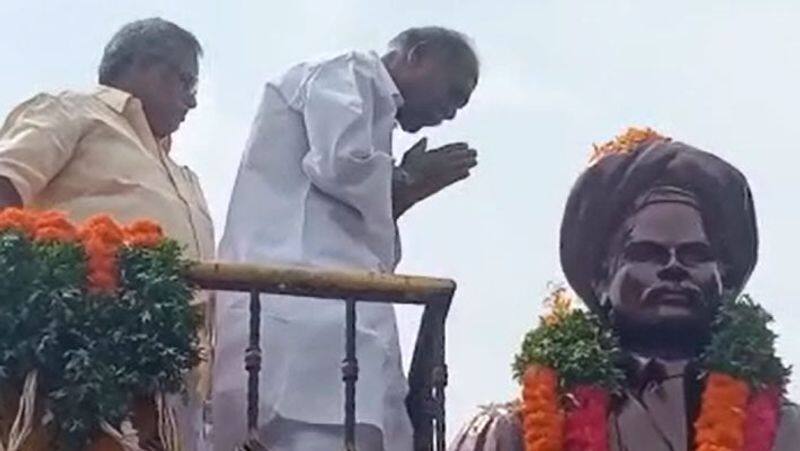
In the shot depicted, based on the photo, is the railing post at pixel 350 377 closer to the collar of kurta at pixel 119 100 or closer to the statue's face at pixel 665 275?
the statue's face at pixel 665 275

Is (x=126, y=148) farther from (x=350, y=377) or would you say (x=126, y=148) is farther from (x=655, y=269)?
(x=655, y=269)

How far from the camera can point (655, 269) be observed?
542 cm

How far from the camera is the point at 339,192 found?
5828 millimetres

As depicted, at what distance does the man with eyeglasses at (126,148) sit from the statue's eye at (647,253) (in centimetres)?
106

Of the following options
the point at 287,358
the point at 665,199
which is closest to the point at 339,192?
the point at 287,358

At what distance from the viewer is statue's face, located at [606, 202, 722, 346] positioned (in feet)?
17.7

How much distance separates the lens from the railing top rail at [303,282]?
545 centimetres

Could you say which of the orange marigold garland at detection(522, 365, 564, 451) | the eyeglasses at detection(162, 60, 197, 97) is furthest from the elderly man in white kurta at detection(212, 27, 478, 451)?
the orange marigold garland at detection(522, 365, 564, 451)

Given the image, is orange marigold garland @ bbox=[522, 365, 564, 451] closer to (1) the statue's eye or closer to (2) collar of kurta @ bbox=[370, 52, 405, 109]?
(1) the statue's eye

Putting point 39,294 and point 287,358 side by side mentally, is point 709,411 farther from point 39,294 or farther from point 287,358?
point 39,294

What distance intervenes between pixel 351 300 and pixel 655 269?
0.74m

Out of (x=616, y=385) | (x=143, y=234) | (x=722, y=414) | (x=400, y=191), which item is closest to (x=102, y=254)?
(x=143, y=234)

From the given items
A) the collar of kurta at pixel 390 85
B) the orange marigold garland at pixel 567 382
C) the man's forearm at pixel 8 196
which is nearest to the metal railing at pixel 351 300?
the orange marigold garland at pixel 567 382

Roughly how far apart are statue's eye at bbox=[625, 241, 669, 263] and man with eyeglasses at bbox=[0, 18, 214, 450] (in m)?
1.06
